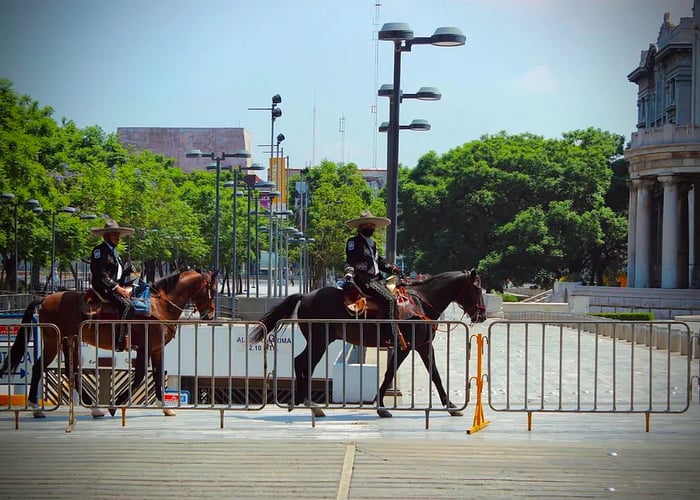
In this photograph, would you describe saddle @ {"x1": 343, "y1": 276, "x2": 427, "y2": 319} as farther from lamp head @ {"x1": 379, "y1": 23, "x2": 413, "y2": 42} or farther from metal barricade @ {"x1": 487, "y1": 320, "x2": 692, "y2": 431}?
lamp head @ {"x1": 379, "y1": 23, "x2": 413, "y2": 42}

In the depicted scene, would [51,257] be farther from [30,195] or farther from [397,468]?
[397,468]

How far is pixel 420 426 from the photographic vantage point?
517 inches

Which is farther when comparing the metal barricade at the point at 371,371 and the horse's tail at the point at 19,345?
the horse's tail at the point at 19,345

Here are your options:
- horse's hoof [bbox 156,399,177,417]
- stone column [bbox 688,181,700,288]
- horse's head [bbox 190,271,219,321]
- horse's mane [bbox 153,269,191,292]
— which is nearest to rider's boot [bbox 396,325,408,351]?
horse's head [bbox 190,271,219,321]

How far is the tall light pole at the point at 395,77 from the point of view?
Answer: 1981 centimetres

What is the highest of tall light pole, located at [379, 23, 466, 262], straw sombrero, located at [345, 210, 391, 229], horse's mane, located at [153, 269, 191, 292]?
tall light pole, located at [379, 23, 466, 262]

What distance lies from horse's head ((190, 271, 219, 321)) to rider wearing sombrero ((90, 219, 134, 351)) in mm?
1104

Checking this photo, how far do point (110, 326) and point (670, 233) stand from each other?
63900 millimetres

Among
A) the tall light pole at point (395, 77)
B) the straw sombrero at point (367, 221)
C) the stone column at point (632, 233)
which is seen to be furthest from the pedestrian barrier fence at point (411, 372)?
the stone column at point (632, 233)

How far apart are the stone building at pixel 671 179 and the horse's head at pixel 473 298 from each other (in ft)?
193

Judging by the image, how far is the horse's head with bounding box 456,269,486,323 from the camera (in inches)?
596

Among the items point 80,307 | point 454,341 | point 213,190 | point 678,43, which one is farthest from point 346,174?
point 80,307

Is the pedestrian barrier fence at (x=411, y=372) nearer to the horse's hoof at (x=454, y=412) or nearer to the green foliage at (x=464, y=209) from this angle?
the horse's hoof at (x=454, y=412)

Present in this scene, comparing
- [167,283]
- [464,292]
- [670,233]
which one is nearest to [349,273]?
[464,292]
